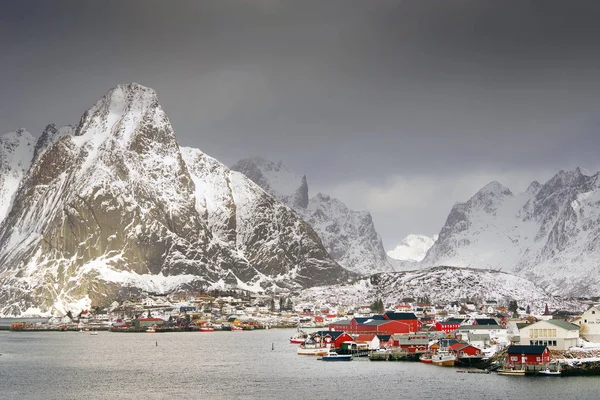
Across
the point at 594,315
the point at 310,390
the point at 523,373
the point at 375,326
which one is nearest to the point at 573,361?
the point at 523,373

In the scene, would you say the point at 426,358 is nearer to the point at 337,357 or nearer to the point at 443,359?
the point at 443,359

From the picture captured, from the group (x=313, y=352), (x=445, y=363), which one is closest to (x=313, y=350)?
(x=313, y=352)

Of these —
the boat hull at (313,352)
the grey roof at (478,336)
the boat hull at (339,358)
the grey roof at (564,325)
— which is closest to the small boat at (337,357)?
the boat hull at (339,358)

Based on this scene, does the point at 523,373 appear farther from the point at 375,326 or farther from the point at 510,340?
Result: the point at 375,326

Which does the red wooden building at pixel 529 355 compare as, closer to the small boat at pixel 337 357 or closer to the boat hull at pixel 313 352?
the small boat at pixel 337 357

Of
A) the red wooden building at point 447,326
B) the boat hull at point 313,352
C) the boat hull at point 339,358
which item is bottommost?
the boat hull at point 339,358

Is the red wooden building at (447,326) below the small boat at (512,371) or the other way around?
the other way around
